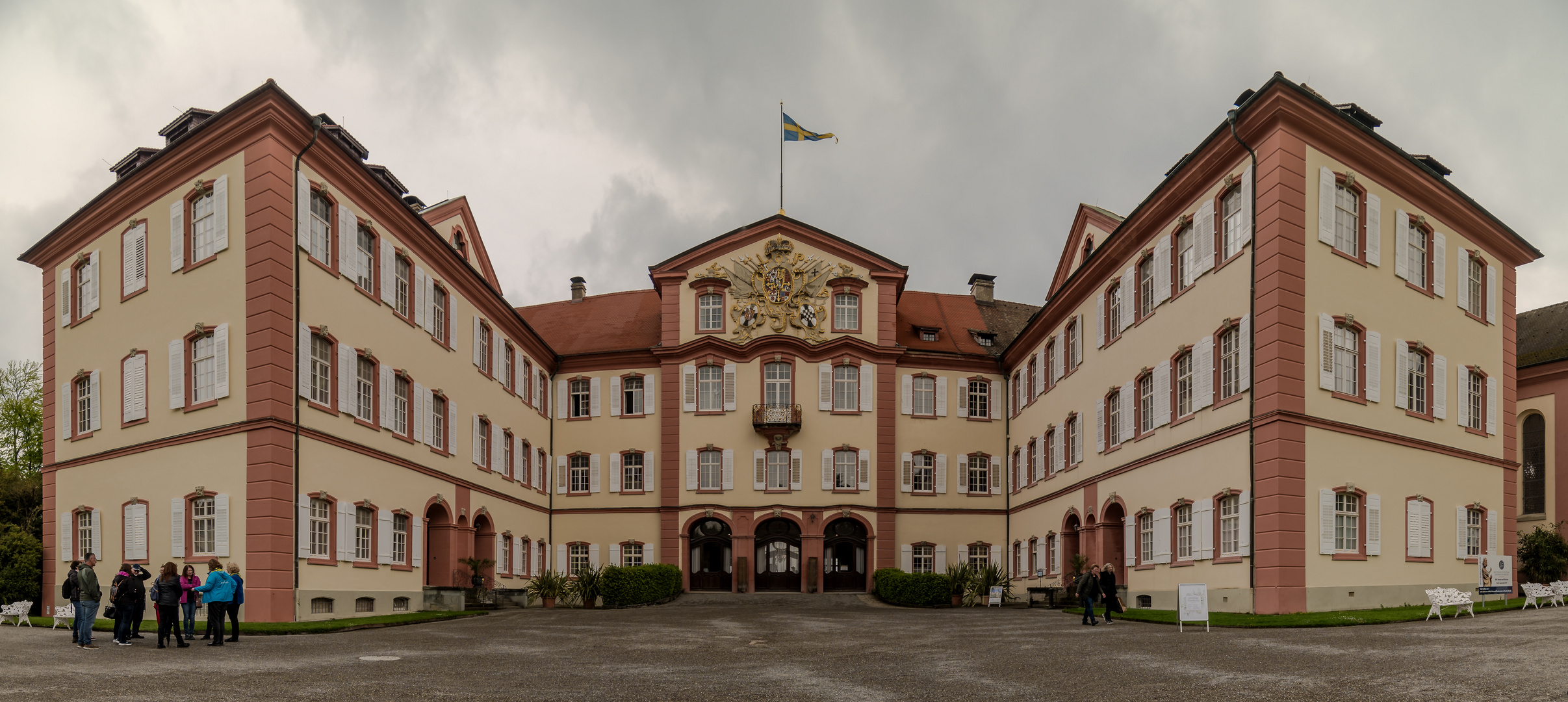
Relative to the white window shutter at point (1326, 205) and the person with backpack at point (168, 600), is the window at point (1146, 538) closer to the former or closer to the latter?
the white window shutter at point (1326, 205)

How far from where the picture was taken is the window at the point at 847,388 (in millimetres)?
46875

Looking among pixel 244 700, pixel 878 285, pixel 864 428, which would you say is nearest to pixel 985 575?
pixel 864 428

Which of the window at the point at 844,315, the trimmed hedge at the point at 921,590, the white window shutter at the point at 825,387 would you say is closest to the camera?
the trimmed hedge at the point at 921,590

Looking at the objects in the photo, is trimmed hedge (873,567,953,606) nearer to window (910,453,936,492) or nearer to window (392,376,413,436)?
window (910,453,936,492)

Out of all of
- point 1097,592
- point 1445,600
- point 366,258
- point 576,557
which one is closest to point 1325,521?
point 1445,600

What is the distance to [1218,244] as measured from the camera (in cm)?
2712

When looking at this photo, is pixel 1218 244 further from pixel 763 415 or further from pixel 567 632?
pixel 763 415

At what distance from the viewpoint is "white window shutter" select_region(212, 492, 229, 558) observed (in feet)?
81.0

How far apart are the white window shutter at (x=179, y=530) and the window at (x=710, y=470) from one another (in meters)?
21.7

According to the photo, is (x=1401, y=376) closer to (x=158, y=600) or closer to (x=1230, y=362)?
(x=1230, y=362)

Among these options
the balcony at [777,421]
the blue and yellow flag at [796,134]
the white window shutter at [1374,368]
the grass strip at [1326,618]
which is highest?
the blue and yellow flag at [796,134]

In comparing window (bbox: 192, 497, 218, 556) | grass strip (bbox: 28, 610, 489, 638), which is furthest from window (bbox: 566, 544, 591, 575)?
window (bbox: 192, 497, 218, 556)

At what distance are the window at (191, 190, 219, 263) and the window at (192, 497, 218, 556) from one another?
5.28 m

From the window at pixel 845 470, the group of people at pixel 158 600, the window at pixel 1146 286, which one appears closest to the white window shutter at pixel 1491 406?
the window at pixel 1146 286
